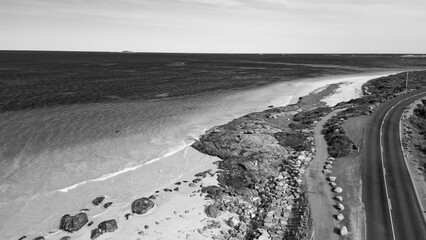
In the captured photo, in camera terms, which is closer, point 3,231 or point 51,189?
point 3,231

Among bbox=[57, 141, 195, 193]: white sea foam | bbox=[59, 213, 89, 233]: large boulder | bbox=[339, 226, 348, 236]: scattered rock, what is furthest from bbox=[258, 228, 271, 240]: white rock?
bbox=[57, 141, 195, 193]: white sea foam

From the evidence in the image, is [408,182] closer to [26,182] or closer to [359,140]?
[359,140]

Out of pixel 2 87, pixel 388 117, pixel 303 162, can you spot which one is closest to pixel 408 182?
pixel 303 162

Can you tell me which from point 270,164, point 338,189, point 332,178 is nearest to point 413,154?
point 332,178

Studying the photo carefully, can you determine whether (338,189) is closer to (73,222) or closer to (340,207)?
(340,207)

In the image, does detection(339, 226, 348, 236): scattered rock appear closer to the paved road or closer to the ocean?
the paved road

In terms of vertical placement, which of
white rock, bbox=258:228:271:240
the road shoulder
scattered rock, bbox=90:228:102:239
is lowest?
scattered rock, bbox=90:228:102:239
